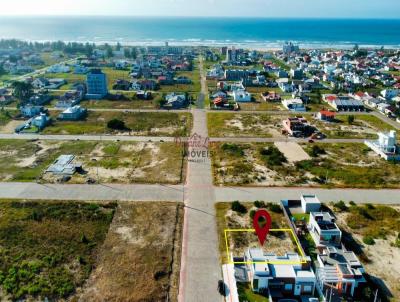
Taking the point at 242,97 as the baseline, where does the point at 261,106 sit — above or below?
below

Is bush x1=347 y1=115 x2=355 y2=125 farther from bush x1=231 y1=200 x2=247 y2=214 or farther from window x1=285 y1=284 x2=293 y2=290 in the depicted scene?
window x1=285 y1=284 x2=293 y2=290

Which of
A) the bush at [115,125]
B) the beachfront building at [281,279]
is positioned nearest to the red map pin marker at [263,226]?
the beachfront building at [281,279]

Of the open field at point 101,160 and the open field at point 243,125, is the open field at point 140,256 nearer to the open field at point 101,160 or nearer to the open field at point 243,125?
the open field at point 101,160

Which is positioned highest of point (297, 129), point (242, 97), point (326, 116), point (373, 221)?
point (242, 97)

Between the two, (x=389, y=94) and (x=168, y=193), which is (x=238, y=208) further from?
(x=389, y=94)

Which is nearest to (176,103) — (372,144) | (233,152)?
(233,152)

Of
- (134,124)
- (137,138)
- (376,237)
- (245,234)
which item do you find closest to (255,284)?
(245,234)

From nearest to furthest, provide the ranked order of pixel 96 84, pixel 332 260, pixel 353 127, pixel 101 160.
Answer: pixel 332 260, pixel 101 160, pixel 353 127, pixel 96 84

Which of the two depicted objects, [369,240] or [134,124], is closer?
[369,240]

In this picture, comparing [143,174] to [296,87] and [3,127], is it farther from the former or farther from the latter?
[296,87]
